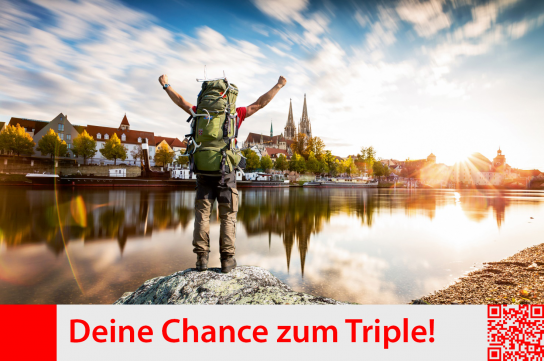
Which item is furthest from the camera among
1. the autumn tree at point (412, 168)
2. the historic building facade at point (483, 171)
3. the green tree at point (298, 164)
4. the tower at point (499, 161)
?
the tower at point (499, 161)

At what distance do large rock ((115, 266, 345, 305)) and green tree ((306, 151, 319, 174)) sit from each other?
273 feet

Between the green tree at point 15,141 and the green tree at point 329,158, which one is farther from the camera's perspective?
the green tree at point 329,158

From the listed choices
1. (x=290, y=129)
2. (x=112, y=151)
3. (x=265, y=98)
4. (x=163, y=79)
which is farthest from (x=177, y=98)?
(x=290, y=129)

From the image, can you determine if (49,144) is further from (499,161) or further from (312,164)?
(499,161)

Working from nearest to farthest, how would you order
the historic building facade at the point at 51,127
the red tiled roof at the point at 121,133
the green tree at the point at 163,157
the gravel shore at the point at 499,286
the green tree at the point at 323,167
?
1. the gravel shore at the point at 499,286
2. the historic building facade at the point at 51,127
3. the red tiled roof at the point at 121,133
4. the green tree at the point at 163,157
5. the green tree at the point at 323,167

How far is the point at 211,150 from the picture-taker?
3156mm

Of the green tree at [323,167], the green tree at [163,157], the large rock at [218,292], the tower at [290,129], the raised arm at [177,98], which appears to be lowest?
the large rock at [218,292]

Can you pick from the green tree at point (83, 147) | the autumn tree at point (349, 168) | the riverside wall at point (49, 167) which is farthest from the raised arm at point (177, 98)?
the autumn tree at point (349, 168)

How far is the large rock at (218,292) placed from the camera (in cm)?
276

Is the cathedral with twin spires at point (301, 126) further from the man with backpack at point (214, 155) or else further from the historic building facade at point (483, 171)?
the man with backpack at point (214, 155)

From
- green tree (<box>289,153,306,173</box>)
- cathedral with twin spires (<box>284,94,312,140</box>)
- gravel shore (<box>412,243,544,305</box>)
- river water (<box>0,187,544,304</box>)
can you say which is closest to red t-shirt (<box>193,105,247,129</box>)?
river water (<box>0,187,544,304</box>)

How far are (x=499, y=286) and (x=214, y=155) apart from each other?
588 centimetres

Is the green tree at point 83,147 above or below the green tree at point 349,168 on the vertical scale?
above

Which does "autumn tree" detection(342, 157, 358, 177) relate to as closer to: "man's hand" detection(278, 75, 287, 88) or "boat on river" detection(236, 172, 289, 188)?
"boat on river" detection(236, 172, 289, 188)
